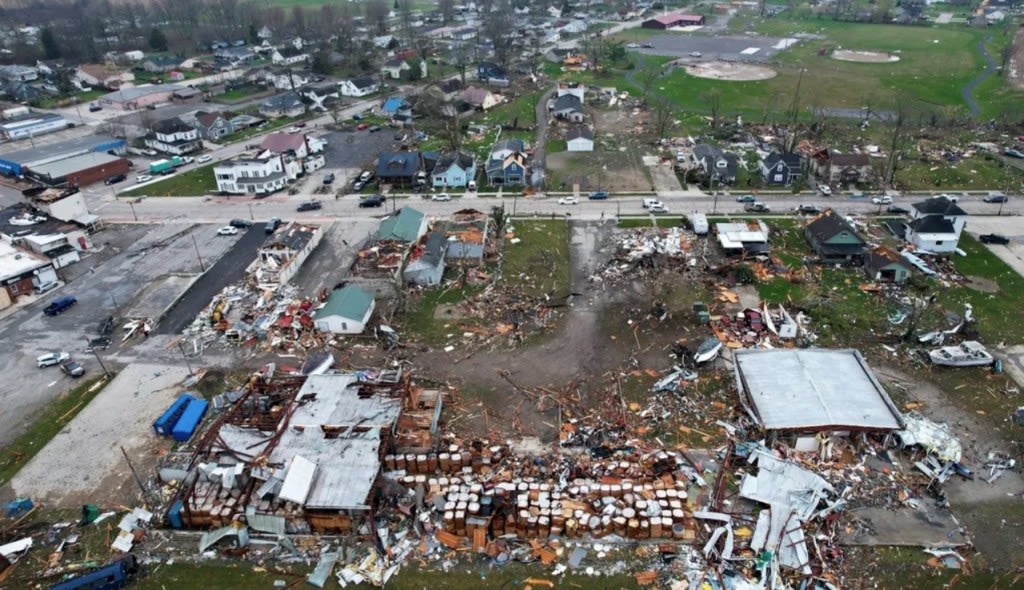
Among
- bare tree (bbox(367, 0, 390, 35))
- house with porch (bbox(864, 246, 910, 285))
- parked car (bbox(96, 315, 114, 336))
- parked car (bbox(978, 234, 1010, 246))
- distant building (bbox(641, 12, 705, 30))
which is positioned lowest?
parked car (bbox(978, 234, 1010, 246))

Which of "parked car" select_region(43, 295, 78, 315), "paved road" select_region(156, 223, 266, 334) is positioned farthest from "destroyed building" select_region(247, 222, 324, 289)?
"parked car" select_region(43, 295, 78, 315)

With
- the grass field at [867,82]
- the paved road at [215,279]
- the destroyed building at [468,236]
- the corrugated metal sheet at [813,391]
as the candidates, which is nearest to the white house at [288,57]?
the grass field at [867,82]

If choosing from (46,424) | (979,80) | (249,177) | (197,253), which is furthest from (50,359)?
(979,80)

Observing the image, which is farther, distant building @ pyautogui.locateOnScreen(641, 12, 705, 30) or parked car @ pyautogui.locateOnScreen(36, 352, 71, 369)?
distant building @ pyautogui.locateOnScreen(641, 12, 705, 30)

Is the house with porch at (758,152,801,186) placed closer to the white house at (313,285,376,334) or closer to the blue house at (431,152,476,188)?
the blue house at (431,152,476,188)

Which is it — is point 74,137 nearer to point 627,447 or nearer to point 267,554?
point 267,554

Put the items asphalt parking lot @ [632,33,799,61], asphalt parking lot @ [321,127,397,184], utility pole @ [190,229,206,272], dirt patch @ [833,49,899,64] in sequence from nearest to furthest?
utility pole @ [190,229,206,272] < asphalt parking lot @ [321,127,397,184] < dirt patch @ [833,49,899,64] < asphalt parking lot @ [632,33,799,61]
